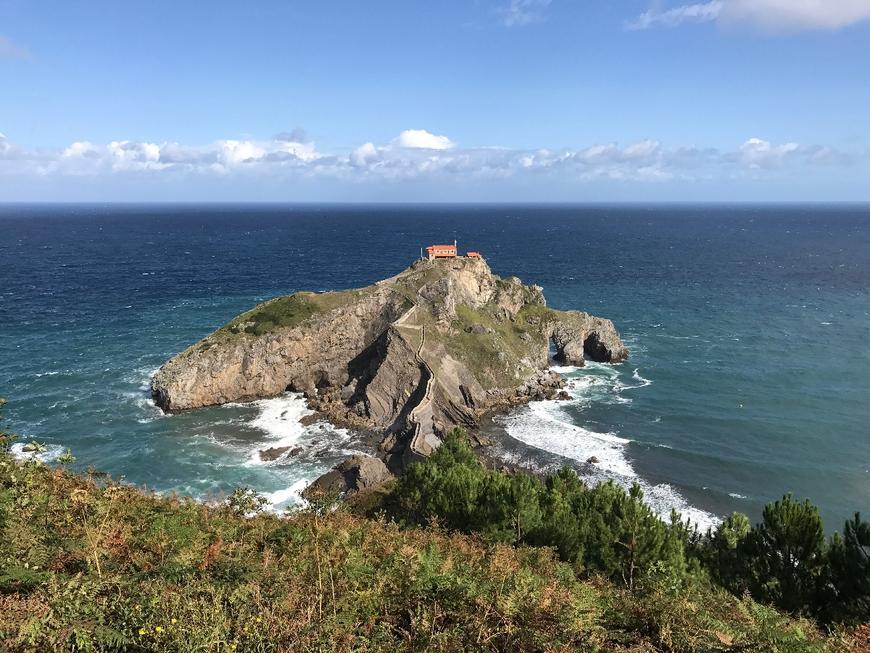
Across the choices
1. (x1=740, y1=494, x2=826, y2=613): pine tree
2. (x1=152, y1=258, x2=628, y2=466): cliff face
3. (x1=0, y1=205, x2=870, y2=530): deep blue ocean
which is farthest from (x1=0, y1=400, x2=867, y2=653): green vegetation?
(x1=152, y1=258, x2=628, y2=466): cliff face

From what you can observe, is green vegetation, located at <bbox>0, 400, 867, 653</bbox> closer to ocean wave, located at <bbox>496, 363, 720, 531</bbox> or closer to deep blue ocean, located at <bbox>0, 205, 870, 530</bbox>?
ocean wave, located at <bbox>496, 363, 720, 531</bbox>

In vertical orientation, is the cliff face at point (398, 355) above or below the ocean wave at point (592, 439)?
above

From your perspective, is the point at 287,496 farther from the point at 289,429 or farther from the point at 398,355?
the point at 398,355

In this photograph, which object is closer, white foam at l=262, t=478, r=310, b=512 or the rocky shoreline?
white foam at l=262, t=478, r=310, b=512

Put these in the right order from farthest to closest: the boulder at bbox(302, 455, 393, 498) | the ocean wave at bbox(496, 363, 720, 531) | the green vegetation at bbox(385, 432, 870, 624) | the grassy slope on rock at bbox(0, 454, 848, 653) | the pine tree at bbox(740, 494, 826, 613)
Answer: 1. the ocean wave at bbox(496, 363, 720, 531)
2. the boulder at bbox(302, 455, 393, 498)
3. the pine tree at bbox(740, 494, 826, 613)
4. the green vegetation at bbox(385, 432, 870, 624)
5. the grassy slope on rock at bbox(0, 454, 848, 653)

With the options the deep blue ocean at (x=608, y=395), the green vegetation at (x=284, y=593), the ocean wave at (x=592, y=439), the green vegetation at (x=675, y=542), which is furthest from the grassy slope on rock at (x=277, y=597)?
the deep blue ocean at (x=608, y=395)

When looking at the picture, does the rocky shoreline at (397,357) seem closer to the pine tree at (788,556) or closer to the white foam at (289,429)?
the white foam at (289,429)

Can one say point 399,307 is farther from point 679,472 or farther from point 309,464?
point 679,472
